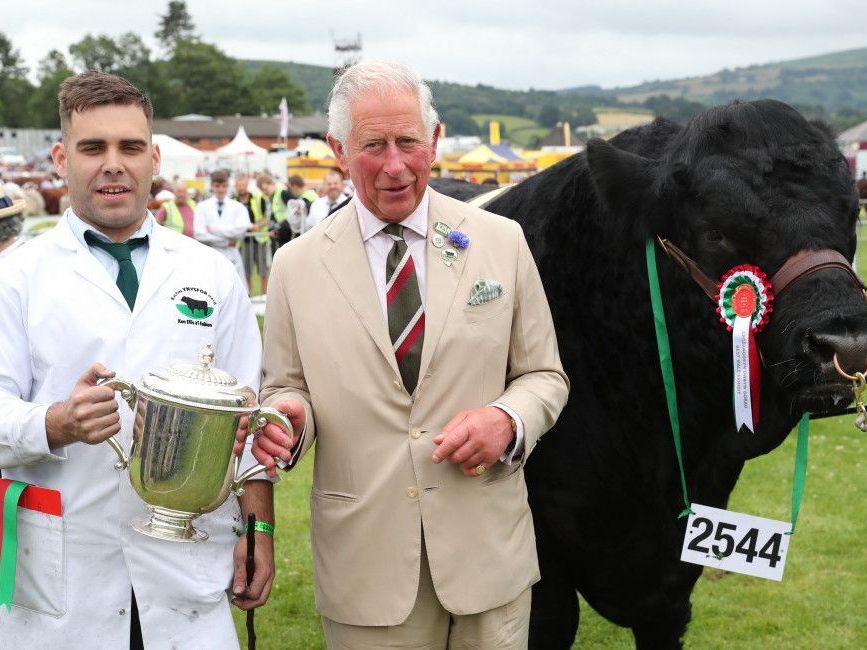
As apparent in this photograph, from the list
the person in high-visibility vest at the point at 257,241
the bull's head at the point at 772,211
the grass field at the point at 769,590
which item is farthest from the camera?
the person in high-visibility vest at the point at 257,241

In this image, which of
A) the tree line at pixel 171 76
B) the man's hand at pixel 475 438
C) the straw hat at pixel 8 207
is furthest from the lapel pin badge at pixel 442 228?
the tree line at pixel 171 76

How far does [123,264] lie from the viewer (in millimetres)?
2512

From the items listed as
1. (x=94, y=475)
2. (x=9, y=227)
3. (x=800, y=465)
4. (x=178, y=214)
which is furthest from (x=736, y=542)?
(x=178, y=214)

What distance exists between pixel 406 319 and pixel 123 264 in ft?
2.31

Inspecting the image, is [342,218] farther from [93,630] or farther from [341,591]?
[93,630]

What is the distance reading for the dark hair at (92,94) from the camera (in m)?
2.43

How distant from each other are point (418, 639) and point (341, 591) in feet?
0.70

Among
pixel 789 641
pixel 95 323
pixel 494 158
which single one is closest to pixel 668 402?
pixel 95 323

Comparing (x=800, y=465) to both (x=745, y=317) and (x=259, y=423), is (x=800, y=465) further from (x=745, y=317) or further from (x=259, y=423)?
(x=259, y=423)

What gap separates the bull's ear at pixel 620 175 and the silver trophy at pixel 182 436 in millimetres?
1252

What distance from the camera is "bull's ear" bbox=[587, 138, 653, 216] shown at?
293 cm

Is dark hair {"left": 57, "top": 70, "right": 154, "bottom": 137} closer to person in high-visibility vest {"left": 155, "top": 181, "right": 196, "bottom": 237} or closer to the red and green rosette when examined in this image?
the red and green rosette

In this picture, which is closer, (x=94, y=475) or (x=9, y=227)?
(x=94, y=475)

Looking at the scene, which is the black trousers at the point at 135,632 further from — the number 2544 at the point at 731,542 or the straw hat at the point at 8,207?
the straw hat at the point at 8,207
